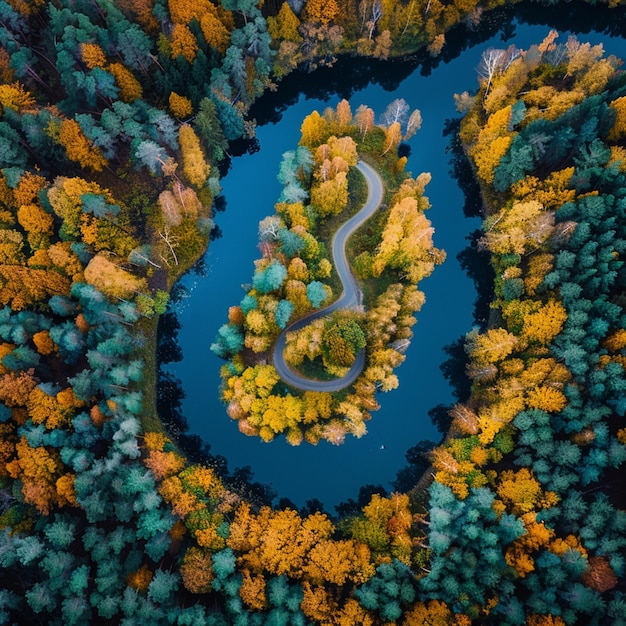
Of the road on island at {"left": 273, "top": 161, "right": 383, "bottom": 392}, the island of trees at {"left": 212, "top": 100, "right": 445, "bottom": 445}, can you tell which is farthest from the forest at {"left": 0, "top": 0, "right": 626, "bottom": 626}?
the road on island at {"left": 273, "top": 161, "right": 383, "bottom": 392}

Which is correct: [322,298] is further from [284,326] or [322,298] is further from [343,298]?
[343,298]

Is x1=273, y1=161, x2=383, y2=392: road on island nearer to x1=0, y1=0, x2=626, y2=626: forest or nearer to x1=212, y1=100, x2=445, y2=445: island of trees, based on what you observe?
x1=212, y1=100, x2=445, y2=445: island of trees

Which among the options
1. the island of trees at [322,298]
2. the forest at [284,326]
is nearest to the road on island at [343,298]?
the island of trees at [322,298]

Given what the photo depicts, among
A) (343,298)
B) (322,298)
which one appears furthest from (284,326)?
(343,298)

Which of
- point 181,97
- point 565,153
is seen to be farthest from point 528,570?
point 181,97

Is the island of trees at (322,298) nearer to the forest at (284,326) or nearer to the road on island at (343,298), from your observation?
the forest at (284,326)
